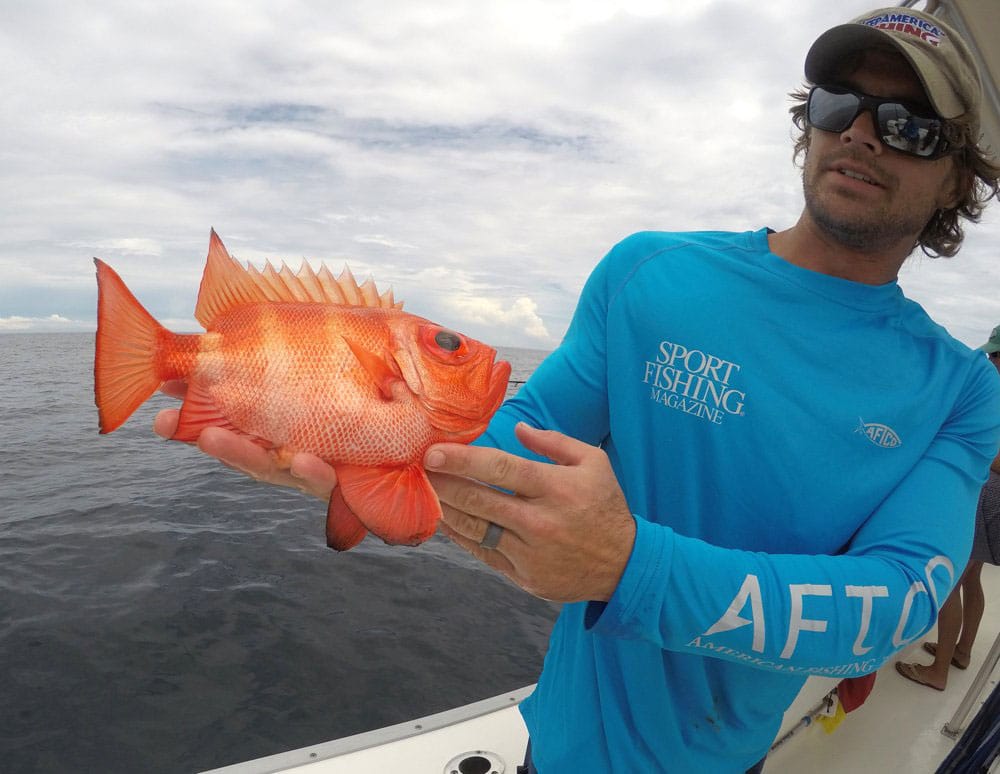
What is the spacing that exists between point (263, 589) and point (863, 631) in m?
7.06

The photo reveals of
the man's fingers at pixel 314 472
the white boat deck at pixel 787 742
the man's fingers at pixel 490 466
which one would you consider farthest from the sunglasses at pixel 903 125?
the white boat deck at pixel 787 742

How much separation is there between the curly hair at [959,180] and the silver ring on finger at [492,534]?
1.65m

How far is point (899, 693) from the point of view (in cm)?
411

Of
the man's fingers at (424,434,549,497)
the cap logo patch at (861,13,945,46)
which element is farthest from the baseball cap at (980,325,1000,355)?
the man's fingers at (424,434,549,497)

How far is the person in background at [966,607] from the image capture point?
404 cm

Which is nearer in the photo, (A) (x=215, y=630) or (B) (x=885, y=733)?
(B) (x=885, y=733)

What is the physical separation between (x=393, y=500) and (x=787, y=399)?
1078 millimetres

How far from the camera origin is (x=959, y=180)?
1873 mm

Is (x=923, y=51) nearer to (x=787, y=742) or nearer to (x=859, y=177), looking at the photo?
(x=859, y=177)

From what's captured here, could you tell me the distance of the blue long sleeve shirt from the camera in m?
1.50

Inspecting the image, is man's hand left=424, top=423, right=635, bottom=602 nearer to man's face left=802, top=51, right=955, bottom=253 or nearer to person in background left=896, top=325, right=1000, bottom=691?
man's face left=802, top=51, right=955, bottom=253

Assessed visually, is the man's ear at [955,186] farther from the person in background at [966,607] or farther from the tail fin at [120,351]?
the person in background at [966,607]

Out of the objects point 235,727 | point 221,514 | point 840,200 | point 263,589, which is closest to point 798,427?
point 840,200

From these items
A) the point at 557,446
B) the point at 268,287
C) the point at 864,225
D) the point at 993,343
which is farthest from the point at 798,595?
the point at 993,343
